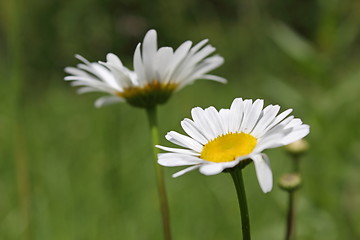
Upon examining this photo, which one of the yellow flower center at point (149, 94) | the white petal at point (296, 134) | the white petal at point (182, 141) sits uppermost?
the yellow flower center at point (149, 94)

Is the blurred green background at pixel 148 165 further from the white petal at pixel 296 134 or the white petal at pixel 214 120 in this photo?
the white petal at pixel 296 134

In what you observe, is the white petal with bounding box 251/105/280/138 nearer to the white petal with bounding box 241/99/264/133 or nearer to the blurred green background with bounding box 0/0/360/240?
the white petal with bounding box 241/99/264/133

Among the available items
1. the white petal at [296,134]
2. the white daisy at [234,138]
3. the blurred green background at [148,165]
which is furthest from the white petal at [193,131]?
the blurred green background at [148,165]

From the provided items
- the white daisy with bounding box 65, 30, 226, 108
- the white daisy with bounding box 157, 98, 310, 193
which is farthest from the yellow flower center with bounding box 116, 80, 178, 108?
the white daisy with bounding box 157, 98, 310, 193

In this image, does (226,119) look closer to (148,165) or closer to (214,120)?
(214,120)

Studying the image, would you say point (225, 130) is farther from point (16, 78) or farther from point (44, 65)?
point (44, 65)

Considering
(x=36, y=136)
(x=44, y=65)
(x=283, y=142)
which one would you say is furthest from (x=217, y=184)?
(x=44, y=65)

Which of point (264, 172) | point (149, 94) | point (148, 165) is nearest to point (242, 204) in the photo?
point (264, 172)
